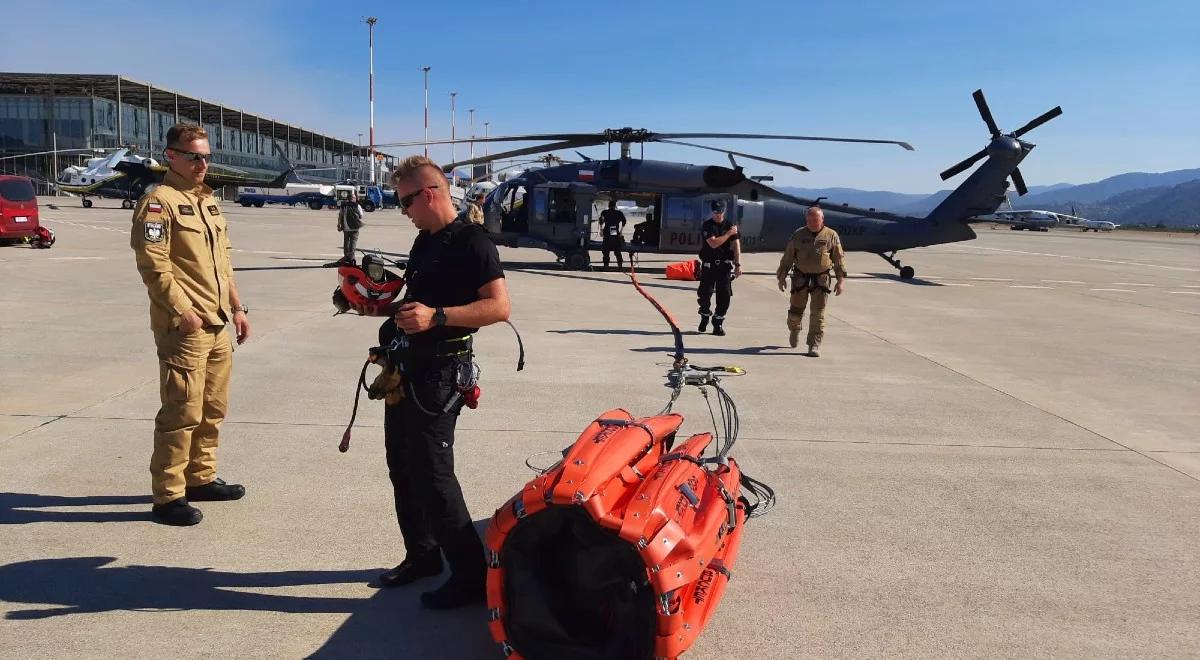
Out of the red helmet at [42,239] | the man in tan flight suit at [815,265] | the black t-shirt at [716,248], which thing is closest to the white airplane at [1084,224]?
the black t-shirt at [716,248]

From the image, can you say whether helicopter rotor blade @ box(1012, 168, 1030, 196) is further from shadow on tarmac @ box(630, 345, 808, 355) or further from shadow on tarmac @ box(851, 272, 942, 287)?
shadow on tarmac @ box(630, 345, 808, 355)

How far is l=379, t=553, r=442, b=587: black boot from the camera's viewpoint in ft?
12.2

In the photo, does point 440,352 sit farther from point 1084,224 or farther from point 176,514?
point 1084,224

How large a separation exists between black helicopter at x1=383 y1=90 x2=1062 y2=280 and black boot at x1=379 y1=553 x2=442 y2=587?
1533 centimetres

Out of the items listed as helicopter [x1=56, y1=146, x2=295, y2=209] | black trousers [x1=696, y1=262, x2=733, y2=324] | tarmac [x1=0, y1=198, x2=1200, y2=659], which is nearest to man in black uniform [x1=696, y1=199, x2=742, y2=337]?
black trousers [x1=696, y1=262, x2=733, y2=324]

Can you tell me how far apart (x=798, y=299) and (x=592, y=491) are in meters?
7.61

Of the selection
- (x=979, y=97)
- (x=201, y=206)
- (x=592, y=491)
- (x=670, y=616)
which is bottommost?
(x=670, y=616)

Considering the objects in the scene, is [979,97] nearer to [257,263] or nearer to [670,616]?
[257,263]

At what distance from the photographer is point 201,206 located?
175 inches

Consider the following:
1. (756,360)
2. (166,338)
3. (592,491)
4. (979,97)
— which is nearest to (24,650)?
(166,338)

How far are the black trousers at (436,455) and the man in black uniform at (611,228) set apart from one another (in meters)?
15.8

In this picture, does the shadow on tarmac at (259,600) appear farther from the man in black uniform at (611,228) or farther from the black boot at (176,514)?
the man in black uniform at (611,228)

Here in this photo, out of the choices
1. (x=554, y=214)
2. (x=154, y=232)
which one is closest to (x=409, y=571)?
(x=154, y=232)

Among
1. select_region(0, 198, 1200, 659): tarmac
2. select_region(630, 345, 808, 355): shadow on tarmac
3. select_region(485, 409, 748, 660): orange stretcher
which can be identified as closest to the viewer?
select_region(485, 409, 748, 660): orange stretcher
